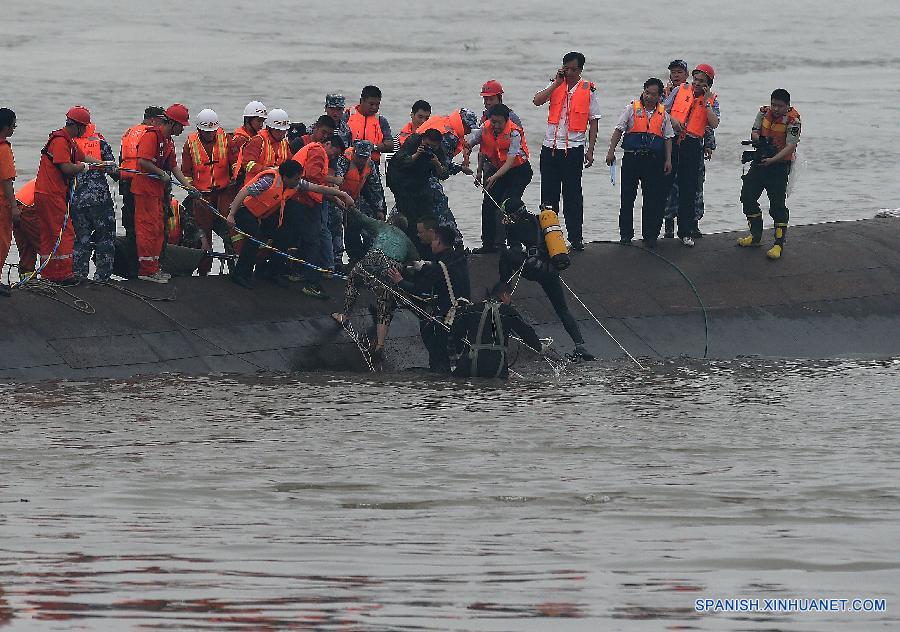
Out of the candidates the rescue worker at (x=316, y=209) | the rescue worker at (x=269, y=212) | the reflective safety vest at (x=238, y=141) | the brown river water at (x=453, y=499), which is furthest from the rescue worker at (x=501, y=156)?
the reflective safety vest at (x=238, y=141)

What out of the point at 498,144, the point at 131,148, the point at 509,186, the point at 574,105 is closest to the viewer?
the point at 131,148

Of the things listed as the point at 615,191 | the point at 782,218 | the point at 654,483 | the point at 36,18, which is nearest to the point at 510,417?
the point at 654,483

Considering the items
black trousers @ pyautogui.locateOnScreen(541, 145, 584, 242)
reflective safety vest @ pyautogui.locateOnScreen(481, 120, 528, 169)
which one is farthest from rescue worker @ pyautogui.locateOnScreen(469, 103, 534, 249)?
black trousers @ pyautogui.locateOnScreen(541, 145, 584, 242)

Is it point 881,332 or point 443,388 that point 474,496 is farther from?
point 881,332

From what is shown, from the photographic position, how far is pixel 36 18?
80062 mm

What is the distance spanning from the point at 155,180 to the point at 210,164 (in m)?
1.51

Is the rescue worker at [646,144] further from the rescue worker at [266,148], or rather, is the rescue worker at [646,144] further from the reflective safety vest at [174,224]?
the reflective safety vest at [174,224]

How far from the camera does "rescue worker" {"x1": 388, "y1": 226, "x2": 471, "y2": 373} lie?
20000mm

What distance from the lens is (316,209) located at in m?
20.7

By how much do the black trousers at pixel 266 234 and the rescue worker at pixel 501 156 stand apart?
105 inches

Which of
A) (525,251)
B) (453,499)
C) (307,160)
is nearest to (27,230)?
(307,160)

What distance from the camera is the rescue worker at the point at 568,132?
22.1 metres

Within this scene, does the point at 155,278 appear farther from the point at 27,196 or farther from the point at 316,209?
the point at 316,209

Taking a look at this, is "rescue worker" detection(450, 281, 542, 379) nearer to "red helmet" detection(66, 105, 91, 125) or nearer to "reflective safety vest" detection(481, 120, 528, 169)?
"reflective safety vest" detection(481, 120, 528, 169)
